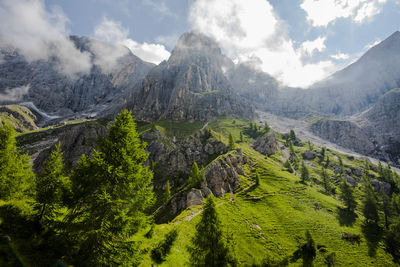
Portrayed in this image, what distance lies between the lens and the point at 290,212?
5159cm

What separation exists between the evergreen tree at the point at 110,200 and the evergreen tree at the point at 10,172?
781 cm

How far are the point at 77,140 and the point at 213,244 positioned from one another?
431 ft

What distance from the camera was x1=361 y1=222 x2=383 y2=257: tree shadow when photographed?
39134 mm

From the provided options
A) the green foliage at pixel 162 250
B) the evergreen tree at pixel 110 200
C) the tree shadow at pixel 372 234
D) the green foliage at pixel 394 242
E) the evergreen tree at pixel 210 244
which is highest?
the evergreen tree at pixel 110 200

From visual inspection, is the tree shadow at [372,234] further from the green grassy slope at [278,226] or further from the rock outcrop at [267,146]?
the rock outcrop at [267,146]

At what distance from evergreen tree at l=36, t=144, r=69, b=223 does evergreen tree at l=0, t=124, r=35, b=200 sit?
1.09m

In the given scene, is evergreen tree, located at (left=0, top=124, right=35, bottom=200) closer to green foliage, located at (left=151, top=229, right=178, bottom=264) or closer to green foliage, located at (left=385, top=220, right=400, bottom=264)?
green foliage, located at (left=151, top=229, right=178, bottom=264)

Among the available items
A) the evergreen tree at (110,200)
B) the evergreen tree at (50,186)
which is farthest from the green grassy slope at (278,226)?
the evergreen tree at (50,186)

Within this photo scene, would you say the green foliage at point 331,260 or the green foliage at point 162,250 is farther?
the green foliage at point 331,260

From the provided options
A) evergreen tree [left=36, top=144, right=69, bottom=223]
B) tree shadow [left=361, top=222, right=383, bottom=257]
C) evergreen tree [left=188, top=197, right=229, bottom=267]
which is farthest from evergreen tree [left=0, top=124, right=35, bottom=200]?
tree shadow [left=361, top=222, right=383, bottom=257]

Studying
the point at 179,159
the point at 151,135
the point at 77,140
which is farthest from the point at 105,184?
the point at 151,135

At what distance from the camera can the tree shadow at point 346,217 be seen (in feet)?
167

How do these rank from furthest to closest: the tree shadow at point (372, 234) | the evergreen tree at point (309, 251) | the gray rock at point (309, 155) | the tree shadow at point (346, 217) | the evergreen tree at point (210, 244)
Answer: the gray rock at point (309, 155) → the tree shadow at point (346, 217) → the tree shadow at point (372, 234) → the evergreen tree at point (309, 251) → the evergreen tree at point (210, 244)

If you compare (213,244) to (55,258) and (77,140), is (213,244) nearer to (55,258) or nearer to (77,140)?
(55,258)
